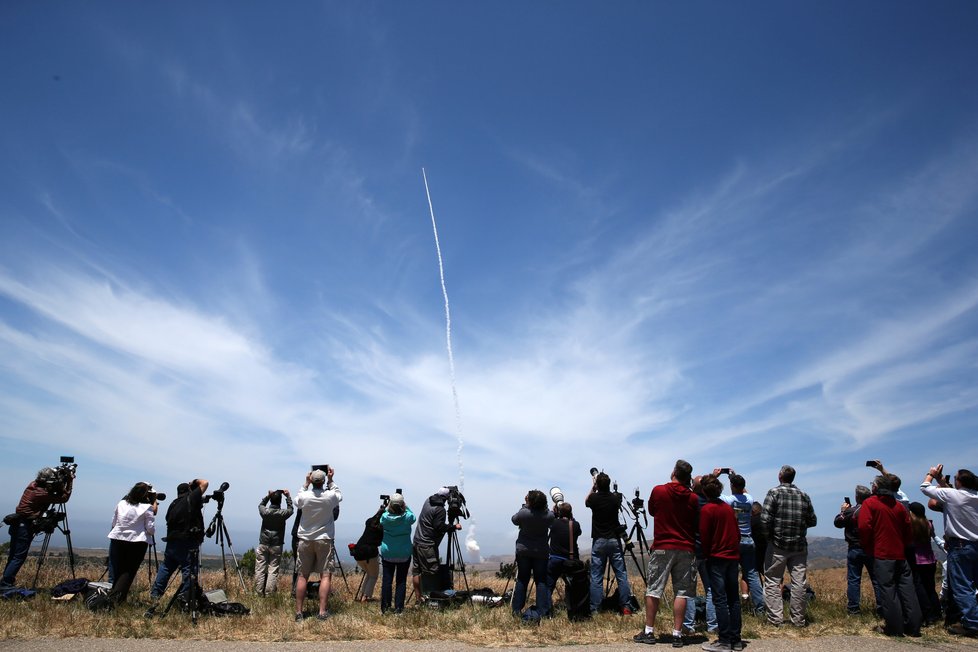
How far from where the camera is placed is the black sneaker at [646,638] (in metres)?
7.02

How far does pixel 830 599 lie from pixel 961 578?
281 cm

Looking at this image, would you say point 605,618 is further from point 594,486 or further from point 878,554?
point 878,554

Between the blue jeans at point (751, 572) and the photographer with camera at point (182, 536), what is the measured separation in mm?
8435

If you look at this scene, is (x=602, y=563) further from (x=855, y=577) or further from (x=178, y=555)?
(x=178, y=555)

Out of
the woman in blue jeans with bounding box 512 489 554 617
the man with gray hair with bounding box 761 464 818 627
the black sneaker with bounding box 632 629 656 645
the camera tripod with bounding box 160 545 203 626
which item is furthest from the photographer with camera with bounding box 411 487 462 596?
the man with gray hair with bounding box 761 464 818 627

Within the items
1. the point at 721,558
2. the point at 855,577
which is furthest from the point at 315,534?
the point at 855,577

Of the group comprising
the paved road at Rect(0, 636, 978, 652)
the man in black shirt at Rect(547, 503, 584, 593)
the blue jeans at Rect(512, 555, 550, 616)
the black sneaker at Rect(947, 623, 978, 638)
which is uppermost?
the man in black shirt at Rect(547, 503, 584, 593)

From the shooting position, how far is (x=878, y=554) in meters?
7.82

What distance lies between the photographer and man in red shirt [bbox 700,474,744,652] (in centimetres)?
682

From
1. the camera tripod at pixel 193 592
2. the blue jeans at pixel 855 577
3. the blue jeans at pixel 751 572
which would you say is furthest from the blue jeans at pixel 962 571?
the camera tripod at pixel 193 592

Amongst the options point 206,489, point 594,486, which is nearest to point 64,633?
point 206,489

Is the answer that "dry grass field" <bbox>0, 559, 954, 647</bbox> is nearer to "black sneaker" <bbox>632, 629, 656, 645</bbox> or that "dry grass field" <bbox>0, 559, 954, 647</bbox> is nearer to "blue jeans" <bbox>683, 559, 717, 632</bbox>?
"black sneaker" <bbox>632, 629, 656, 645</bbox>

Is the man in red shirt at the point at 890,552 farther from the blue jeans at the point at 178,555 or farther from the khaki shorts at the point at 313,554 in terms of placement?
the blue jeans at the point at 178,555

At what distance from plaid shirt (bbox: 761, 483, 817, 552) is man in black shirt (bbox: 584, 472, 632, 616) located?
2203 mm
